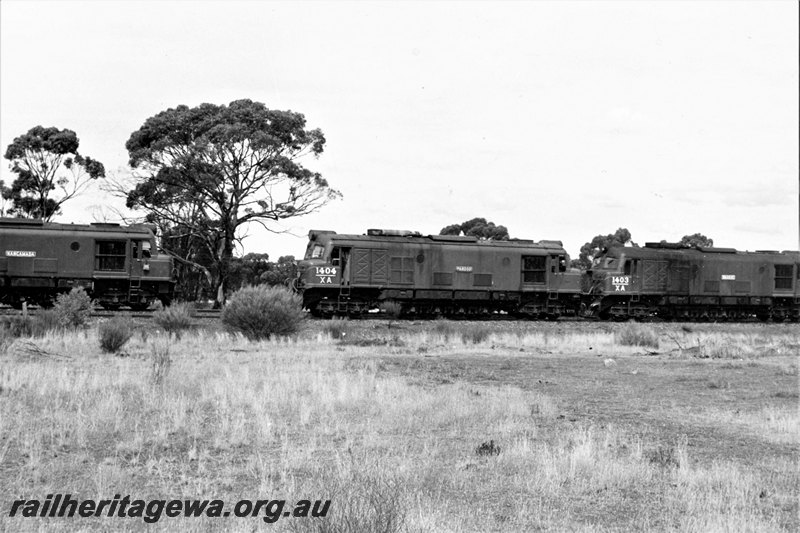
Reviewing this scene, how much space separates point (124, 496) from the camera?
791 centimetres

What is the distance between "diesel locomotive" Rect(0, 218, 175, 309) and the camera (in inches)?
1297

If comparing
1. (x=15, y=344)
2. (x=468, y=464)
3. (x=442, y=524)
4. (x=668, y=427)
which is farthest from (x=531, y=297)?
(x=442, y=524)

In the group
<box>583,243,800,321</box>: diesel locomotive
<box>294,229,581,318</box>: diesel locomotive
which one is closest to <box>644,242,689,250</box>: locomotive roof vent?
<box>583,243,800,321</box>: diesel locomotive

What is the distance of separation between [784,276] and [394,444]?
38.4 meters

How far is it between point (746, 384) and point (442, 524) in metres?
12.6

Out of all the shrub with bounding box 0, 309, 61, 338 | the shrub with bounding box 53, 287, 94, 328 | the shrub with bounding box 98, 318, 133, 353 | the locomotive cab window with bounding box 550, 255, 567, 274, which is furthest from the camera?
the locomotive cab window with bounding box 550, 255, 567, 274

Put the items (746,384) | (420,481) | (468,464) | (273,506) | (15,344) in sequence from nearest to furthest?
(273,506) < (420,481) < (468,464) < (746,384) < (15,344)

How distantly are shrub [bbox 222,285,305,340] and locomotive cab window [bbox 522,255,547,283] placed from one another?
1479 centimetres

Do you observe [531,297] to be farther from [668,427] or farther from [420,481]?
[420,481]

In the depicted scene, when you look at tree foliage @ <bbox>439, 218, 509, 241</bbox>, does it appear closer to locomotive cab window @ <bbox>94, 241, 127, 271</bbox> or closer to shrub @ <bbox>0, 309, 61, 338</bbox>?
locomotive cab window @ <bbox>94, 241, 127, 271</bbox>

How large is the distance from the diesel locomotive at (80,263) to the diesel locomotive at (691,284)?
20.3 metres

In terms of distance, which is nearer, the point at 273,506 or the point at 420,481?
the point at 273,506

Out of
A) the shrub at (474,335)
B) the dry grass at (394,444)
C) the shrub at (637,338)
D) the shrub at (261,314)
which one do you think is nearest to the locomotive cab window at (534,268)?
the shrub at (637,338)

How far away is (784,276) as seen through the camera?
43031mm
